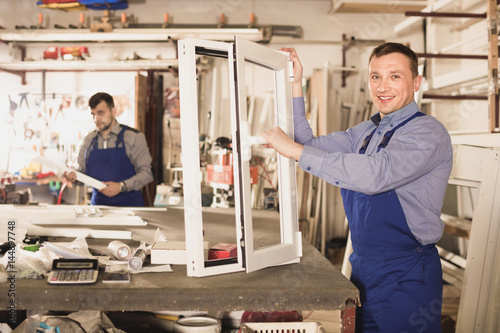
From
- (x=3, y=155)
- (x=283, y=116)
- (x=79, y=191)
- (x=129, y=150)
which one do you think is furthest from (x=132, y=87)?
(x=283, y=116)

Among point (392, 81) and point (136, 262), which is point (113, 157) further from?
point (392, 81)

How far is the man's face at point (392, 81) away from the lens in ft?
5.29

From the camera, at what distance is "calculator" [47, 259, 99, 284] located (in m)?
1.26

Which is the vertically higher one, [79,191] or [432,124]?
[432,124]

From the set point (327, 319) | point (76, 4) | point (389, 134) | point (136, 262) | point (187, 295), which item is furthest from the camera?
point (76, 4)

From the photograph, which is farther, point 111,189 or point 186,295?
point 111,189

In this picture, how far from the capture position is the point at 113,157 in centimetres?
344

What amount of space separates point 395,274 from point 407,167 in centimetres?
38

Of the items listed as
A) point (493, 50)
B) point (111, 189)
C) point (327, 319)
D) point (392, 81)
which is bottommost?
point (327, 319)

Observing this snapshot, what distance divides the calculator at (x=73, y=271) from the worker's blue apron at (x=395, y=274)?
91 centimetres

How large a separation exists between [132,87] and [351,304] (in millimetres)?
5127

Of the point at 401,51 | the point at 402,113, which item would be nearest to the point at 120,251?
the point at 402,113

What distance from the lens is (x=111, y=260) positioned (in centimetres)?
150

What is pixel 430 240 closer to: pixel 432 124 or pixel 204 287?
pixel 432 124
